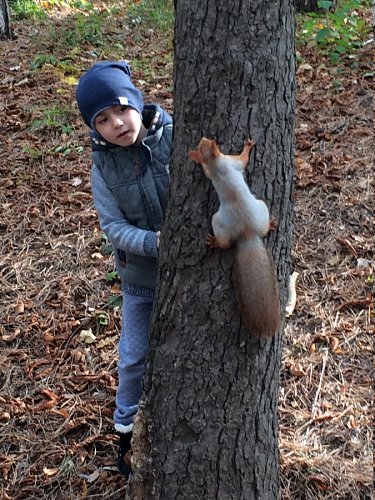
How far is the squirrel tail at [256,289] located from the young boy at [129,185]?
0.58 metres

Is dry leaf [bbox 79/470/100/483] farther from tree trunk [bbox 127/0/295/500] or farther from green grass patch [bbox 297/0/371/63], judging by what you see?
green grass patch [bbox 297/0/371/63]

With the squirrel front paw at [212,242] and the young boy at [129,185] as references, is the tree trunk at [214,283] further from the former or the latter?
the young boy at [129,185]

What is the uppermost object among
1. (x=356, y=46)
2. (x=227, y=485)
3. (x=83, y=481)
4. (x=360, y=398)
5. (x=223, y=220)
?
(x=223, y=220)

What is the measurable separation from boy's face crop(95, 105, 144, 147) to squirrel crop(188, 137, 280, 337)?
621mm

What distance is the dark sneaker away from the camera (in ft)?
8.95

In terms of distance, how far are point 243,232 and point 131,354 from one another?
3.45 ft

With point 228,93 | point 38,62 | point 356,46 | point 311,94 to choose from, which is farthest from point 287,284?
point 38,62

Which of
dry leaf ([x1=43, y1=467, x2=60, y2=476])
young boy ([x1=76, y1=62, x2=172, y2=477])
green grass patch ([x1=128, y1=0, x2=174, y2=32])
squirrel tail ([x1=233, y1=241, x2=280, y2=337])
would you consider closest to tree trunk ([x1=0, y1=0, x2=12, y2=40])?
green grass patch ([x1=128, y1=0, x2=174, y2=32])

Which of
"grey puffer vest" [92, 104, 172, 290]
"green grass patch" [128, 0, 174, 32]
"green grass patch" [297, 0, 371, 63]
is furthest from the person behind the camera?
"green grass patch" [128, 0, 174, 32]

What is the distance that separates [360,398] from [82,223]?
257cm

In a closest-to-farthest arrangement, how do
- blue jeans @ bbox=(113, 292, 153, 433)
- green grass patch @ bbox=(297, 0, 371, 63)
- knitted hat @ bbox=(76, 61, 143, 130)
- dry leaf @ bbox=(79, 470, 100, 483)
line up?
knitted hat @ bbox=(76, 61, 143, 130), blue jeans @ bbox=(113, 292, 153, 433), dry leaf @ bbox=(79, 470, 100, 483), green grass patch @ bbox=(297, 0, 371, 63)

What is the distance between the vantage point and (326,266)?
151 inches

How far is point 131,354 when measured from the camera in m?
2.68

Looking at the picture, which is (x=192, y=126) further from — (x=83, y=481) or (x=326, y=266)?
(x=326, y=266)
